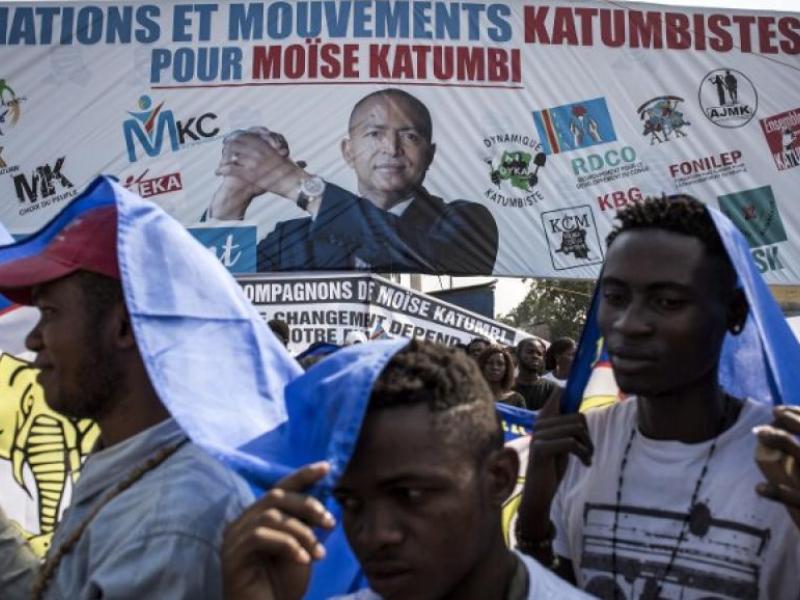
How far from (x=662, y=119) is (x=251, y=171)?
11.0ft

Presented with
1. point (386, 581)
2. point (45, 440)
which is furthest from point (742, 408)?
point (45, 440)

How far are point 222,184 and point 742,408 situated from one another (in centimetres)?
673

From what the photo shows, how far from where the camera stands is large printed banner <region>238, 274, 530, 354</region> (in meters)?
6.95

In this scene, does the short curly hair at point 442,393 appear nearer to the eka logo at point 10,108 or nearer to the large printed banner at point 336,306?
the large printed banner at point 336,306

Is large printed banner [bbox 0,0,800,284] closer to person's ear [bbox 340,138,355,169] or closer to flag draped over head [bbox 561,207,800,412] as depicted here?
person's ear [bbox 340,138,355,169]

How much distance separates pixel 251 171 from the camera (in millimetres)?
8312

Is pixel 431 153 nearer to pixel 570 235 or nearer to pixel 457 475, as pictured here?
pixel 570 235

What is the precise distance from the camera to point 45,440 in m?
3.15

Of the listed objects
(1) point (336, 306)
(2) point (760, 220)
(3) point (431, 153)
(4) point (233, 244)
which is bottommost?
(1) point (336, 306)

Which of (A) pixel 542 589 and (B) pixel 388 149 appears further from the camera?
(B) pixel 388 149

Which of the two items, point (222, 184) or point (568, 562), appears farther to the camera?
point (222, 184)

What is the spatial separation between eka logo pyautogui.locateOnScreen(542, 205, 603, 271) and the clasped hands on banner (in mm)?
2021

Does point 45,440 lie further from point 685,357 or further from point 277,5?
point 277,5

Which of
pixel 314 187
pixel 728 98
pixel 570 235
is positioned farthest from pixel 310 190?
pixel 728 98
